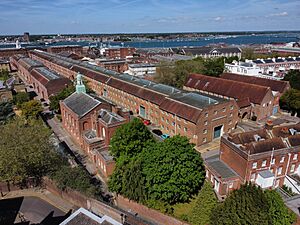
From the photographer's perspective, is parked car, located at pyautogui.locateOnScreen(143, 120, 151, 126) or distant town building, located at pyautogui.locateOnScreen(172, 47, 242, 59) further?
distant town building, located at pyautogui.locateOnScreen(172, 47, 242, 59)

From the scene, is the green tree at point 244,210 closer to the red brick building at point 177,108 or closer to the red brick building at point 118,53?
the red brick building at point 177,108

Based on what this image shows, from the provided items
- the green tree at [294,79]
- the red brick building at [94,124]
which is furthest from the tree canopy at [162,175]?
the green tree at [294,79]

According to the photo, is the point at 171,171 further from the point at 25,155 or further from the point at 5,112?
the point at 5,112

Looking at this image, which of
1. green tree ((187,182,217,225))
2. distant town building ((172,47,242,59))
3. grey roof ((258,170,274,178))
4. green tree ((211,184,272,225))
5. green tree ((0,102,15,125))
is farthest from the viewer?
distant town building ((172,47,242,59))

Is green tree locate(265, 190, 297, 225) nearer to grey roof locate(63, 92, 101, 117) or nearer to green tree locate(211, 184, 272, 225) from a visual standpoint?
green tree locate(211, 184, 272, 225)

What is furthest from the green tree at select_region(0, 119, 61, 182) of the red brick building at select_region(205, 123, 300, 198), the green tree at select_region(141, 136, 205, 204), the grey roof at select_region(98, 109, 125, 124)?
the red brick building at select_region(205, 123, 300, 198)

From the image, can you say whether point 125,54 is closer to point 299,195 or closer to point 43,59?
point 43,59
